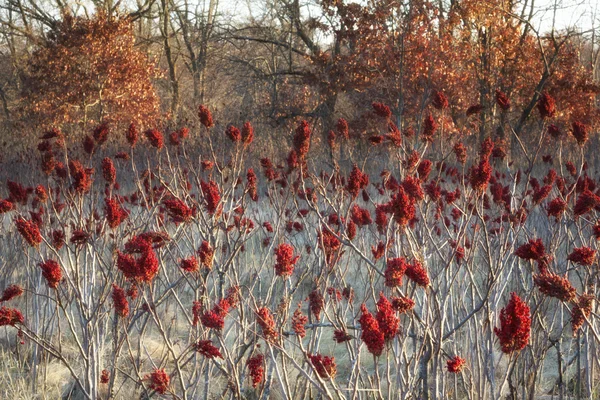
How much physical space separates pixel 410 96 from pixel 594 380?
Result: 1162cm

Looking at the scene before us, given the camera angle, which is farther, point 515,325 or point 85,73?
point 85,73

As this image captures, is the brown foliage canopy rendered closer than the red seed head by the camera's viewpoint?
No

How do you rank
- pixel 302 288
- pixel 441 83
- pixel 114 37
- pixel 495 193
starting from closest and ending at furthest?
pixel 495 193, pixel 302 288, pixel 441 83, pixel 114 37

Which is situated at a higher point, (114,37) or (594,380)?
(114,37)

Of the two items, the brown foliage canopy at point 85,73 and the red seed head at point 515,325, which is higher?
the brown foliage canopy at point 85,73

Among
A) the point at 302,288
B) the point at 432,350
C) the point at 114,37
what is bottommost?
the point at 302,288

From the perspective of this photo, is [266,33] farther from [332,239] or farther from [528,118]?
[332,239]

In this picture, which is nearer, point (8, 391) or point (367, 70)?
point (8, 391)

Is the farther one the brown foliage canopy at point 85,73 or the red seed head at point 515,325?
the brown foliage canopy at point 85,73

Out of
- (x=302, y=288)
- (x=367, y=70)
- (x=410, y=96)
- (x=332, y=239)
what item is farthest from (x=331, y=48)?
(x=332, y=239)

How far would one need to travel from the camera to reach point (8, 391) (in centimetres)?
329

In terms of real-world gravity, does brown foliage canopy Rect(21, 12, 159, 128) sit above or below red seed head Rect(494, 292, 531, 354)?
above

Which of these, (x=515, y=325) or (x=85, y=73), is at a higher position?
(x=85, y=73)

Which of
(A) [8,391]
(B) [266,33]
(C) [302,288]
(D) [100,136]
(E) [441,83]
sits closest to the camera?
(D) [100,136]
